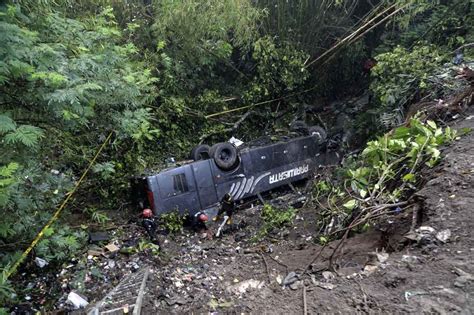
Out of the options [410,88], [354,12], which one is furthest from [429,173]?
[354,12]

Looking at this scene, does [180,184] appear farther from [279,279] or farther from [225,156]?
[279,279]

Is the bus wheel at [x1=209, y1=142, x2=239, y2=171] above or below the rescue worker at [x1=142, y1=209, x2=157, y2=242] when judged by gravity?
above

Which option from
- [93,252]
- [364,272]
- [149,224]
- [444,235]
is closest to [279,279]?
[364,272]

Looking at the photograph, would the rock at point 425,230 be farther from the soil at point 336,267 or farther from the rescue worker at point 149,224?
the rescue worker at point 149,224

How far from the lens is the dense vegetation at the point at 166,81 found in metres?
3.19

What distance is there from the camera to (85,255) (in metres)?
4.50

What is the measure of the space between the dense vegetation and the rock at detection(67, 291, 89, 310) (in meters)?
0.58

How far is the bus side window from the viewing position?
536 cm

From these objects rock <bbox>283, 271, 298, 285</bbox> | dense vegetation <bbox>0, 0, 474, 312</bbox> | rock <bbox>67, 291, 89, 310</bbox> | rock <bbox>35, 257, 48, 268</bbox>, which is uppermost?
dense vegetation <bbox>0, 0, 474, 312</bbox>

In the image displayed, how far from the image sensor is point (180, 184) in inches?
212

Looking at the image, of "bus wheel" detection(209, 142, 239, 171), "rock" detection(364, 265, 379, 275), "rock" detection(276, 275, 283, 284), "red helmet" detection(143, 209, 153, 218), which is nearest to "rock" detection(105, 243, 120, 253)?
"red helmet" detection(143, 209, 153, 218)

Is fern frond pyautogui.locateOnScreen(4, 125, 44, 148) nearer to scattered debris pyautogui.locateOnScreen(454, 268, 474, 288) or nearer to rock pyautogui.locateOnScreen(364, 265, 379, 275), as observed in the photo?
rock pyautogui.locateOnScreen(364, 265, 379, 275)

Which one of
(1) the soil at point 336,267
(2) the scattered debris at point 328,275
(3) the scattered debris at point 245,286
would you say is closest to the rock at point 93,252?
(1) the soil at point 336,267

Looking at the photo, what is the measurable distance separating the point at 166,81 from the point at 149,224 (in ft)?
10.1
